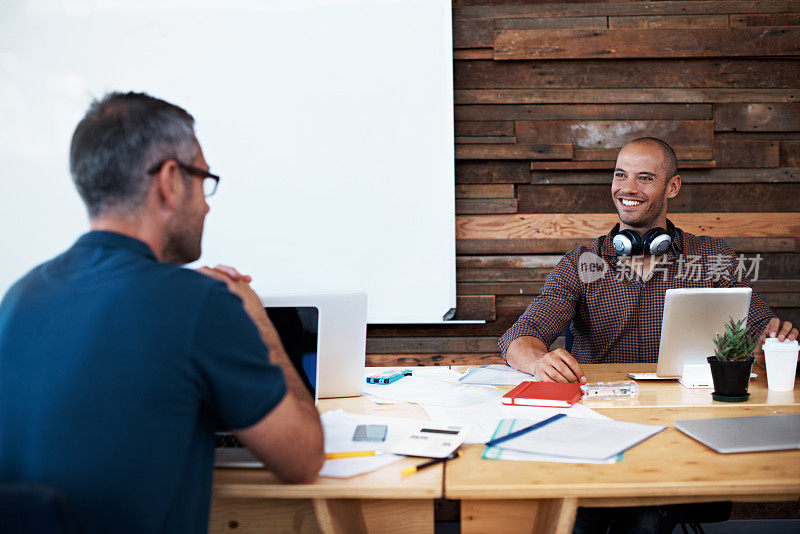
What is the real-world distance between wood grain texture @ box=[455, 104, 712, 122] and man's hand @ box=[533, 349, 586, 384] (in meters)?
1.79

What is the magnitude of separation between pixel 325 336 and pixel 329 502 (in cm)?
65

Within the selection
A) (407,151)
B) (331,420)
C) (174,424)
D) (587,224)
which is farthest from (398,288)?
(174,424)

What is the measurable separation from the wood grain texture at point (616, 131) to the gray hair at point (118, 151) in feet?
8.21

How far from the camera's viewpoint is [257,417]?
1017mm

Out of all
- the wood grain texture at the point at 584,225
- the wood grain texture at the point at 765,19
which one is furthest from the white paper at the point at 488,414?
the wood grain texture at the point at 765,19

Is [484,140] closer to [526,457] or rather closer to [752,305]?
[752,305]

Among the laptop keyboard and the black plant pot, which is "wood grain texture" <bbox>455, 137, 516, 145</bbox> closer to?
the black plant pot

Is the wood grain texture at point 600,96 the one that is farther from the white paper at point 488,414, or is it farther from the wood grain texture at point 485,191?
the white paper at point 488,414

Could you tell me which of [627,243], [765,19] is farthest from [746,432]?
[765,19]

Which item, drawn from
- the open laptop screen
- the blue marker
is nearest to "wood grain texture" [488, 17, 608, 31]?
the blue marker

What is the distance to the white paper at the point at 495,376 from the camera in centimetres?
192

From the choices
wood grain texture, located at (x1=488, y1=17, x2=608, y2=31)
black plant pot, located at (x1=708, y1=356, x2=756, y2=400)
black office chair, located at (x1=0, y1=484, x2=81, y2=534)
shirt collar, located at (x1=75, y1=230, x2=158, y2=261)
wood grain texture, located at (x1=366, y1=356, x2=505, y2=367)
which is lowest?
wood grain texture, located at (x1=366, y1=356, x2=505, y2=367)

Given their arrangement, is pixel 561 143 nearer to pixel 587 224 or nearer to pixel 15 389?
pixel 587 224

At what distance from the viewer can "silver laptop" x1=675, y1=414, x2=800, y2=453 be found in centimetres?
122
